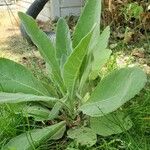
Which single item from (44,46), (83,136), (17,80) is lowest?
(83,136)

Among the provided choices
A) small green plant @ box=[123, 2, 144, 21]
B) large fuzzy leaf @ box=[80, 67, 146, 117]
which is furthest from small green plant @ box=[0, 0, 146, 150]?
small green plant @ box=[123, 2, 144, 21]

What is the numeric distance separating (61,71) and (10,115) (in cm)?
29

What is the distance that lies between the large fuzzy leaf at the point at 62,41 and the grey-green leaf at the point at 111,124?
304mm

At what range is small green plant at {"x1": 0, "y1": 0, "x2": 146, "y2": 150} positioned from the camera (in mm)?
1664

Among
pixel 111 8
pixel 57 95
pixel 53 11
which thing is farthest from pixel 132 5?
pixel 57 95

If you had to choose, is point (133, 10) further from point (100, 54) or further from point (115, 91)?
point (115, 91)

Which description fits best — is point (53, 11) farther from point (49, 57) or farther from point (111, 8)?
point (49, 57)

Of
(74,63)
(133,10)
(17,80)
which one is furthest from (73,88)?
(133,10)

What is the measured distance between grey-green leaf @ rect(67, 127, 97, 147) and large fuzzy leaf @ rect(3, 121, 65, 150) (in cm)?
5

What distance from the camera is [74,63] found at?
1677mm

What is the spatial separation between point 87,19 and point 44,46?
0.70 ft

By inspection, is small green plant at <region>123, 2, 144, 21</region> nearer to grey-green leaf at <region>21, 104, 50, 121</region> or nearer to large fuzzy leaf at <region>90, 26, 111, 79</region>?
large fuzzy leaf at <region>90, 26, 111, 79</region>

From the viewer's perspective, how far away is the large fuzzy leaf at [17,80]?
194cm

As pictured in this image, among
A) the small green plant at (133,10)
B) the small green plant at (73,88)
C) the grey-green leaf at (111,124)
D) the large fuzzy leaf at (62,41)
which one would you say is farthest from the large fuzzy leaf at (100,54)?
the small green plant at (133,10)
